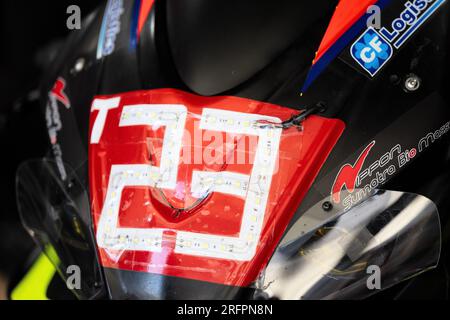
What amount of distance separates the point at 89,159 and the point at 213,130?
31 centimetres

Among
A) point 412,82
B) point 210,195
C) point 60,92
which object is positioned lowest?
point 210,195

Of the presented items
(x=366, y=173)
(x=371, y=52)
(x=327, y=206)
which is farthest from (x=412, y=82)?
(x=327, y=206)

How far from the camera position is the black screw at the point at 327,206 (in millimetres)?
1353

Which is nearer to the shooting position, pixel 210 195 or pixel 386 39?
pixel 210 195

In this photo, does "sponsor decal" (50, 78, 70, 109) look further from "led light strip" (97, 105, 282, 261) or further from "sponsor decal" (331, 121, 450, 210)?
"sponsor decal" (331, 121, 450, 210)

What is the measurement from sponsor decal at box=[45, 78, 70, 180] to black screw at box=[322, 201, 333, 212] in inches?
25.1

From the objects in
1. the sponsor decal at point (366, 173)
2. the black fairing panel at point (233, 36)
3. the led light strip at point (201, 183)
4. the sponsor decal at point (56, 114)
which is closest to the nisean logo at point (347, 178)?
the sponsor decal at point (366, 173)

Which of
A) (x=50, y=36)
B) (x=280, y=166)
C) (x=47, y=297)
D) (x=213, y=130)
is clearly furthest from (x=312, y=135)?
(x=50, y=36)

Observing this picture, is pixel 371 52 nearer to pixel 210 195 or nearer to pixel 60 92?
pixel 210 195

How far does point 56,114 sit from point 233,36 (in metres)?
0.51

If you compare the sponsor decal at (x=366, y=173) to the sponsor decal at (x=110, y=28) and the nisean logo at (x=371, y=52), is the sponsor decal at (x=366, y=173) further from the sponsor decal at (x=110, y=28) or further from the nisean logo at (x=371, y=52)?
the sponsor decal at (x=110, y=28)

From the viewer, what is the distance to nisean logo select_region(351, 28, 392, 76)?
146 cm

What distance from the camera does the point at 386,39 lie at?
1470mm

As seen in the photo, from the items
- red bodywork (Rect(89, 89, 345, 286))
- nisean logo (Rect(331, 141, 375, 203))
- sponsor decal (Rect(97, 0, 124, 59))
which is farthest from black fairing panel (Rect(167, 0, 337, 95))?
nisean logo (Rect(331, 141, 375, 203))
